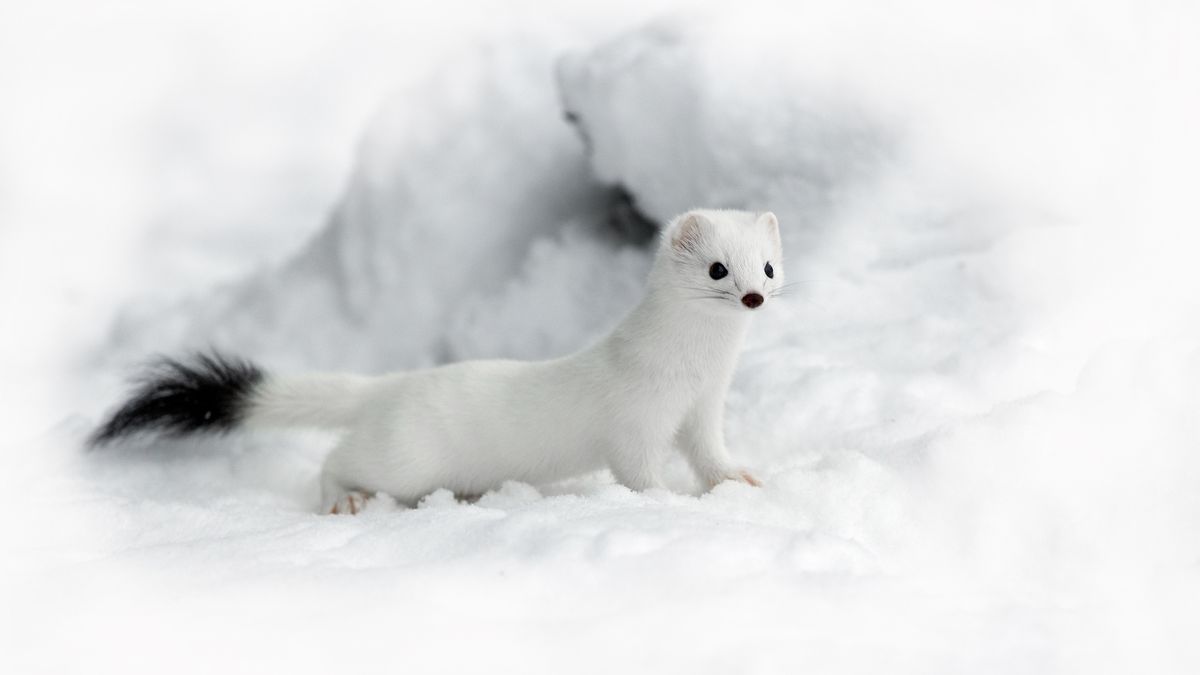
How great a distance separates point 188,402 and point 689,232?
81 cm

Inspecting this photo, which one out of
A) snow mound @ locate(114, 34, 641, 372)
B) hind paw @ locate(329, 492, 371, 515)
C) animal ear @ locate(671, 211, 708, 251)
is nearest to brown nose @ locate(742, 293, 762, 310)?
animal ear @ locate(671, 211, 708, 251)

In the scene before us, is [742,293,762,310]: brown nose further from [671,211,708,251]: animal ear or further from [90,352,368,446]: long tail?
[90,352,368,446]: long tail

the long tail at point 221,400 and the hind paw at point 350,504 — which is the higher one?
the long tail at point 221,400

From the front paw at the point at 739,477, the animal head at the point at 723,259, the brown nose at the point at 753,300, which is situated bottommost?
the front paw at the point at 739,477

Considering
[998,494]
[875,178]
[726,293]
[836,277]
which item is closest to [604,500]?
[726,293]

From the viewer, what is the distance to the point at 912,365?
5.10ft

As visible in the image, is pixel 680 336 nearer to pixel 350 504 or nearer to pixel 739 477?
pixel 739 477

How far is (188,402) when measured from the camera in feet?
5.17

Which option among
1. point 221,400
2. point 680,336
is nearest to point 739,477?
point 680,336

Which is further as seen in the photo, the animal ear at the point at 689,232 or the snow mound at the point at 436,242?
the snow mound at the point at 436,242

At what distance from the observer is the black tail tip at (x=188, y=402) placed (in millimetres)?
1566

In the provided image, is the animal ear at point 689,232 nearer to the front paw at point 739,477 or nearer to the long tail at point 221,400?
the front paw at point 739,477

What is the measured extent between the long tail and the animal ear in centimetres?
53

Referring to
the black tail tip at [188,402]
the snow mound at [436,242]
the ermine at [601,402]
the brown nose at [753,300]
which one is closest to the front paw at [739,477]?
the ermine at [601,402]
